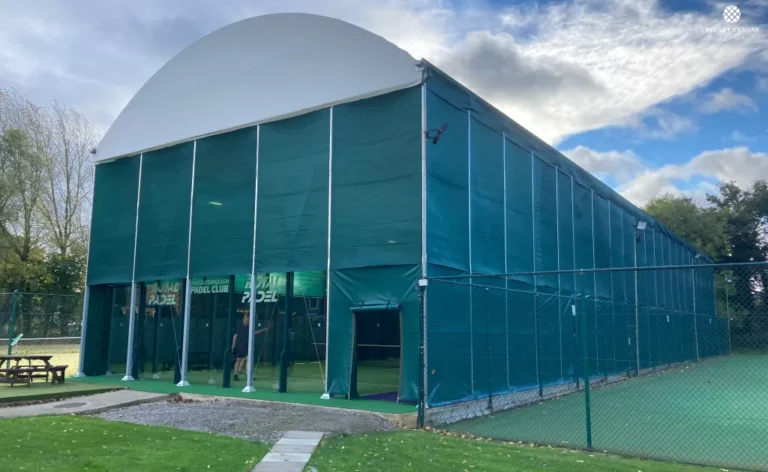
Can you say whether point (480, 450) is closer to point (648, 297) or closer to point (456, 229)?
point (456, 229)

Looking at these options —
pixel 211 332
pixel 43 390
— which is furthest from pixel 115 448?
pixel 211 332

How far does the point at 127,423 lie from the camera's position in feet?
29.9

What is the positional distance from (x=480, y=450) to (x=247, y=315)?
8.28 metres

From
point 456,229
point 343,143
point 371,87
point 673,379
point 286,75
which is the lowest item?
point 673,379

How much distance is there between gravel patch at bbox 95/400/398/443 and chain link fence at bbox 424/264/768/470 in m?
1.46

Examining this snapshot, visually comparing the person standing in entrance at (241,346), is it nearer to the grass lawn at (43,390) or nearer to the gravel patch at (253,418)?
the gravel patch at (253,418)

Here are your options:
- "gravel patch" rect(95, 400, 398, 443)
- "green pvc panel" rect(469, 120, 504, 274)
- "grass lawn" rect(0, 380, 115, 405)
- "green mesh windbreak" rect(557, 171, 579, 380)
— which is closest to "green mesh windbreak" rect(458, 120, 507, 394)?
"green pvc panel" rect(469, 120, 504, 274)

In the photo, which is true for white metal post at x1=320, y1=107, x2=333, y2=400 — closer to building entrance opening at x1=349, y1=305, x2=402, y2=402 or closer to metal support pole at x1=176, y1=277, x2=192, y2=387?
building entrance opening at x1=349, y1=305, x2=402, y2=402

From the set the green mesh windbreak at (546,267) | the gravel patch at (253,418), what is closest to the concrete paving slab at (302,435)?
the gravel patch at (253,418)

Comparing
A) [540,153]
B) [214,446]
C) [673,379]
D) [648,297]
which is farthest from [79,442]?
[648,297]

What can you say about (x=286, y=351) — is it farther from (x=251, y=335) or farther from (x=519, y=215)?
(x=519, y=215)

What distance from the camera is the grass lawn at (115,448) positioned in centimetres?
618

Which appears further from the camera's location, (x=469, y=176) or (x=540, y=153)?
(x=540, y=153)

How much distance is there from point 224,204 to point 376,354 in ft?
26.3
